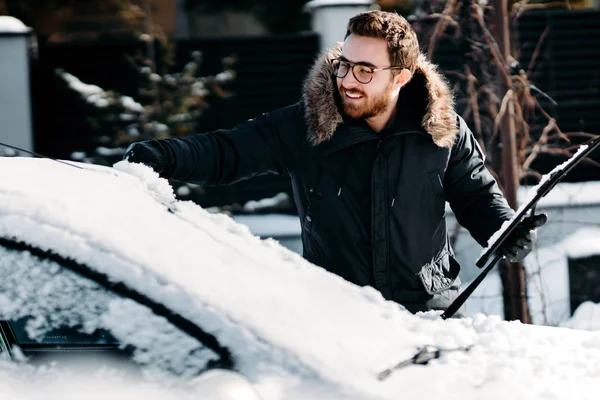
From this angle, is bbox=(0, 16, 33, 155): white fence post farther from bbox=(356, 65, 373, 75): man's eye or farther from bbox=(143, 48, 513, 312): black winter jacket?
bbox=(356, 65, 373, 75): man's eye

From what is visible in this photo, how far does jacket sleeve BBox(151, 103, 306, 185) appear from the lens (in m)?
2.93

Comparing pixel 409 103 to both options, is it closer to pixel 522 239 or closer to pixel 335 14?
pixel 522 239

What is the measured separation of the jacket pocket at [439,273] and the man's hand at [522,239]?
1.08 ft

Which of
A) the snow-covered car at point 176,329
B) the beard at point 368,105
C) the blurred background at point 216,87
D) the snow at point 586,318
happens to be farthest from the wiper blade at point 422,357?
the blurred background at point 216,87

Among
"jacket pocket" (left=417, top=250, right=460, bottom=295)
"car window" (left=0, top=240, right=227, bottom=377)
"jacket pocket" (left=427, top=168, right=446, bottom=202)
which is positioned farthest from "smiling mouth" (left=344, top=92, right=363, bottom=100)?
"car window" (left=0, top=240, right=227, bottom=377)

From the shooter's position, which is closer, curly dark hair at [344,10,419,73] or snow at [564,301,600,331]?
curly dark hair at [344,10,419,73]

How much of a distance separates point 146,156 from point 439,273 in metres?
1.07

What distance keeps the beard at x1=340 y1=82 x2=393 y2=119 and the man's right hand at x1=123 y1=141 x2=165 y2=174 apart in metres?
0.68

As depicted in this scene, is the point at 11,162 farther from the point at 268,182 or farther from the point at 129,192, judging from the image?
the point at 268,182

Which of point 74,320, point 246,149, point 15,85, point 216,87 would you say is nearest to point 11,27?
point 15,85

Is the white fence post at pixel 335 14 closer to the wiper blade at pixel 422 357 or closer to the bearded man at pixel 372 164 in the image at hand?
the bearded man at pixel 372 164

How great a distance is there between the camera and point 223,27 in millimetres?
14617

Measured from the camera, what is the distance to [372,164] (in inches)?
118

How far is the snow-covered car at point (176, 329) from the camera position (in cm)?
187
